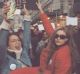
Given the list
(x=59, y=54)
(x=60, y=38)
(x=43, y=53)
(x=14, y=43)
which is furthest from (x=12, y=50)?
(x=59, y=54)

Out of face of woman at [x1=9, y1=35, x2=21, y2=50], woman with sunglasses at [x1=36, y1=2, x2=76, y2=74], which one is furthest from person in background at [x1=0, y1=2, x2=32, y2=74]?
woman with sunglasses at [x1=36, y1=2, x2=76, y2=74]

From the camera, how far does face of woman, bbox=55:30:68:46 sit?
5992mm

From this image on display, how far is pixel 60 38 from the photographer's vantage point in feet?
19.6

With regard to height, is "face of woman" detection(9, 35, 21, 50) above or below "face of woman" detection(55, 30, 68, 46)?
below

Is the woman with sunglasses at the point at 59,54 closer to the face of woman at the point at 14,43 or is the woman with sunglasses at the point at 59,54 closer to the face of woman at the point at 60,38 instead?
the face of woman at the point at 60,38

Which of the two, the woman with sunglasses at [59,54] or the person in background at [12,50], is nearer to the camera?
the woman with sunglasses at [59,54]

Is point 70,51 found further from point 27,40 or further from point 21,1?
point 21,1

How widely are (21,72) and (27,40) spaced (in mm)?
750

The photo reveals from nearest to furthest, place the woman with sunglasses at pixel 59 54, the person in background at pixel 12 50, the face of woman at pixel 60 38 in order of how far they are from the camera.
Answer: the woman with sunglasses at pixel 59 54 < the face of woman at pixel 60 38 < the person in background at pixel 12 50

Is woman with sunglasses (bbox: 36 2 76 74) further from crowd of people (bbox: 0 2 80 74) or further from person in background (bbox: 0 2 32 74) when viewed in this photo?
person in background (bbox: 0 2 32 74)

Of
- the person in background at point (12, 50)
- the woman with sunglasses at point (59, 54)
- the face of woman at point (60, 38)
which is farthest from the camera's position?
the person in background at point (12, 50)

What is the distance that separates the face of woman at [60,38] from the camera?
19.7 feet

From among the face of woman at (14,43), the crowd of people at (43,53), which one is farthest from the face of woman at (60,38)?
the face of woman at (14,43)

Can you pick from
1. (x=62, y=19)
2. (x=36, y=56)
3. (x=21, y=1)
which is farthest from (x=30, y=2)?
(x=36, y=56)
